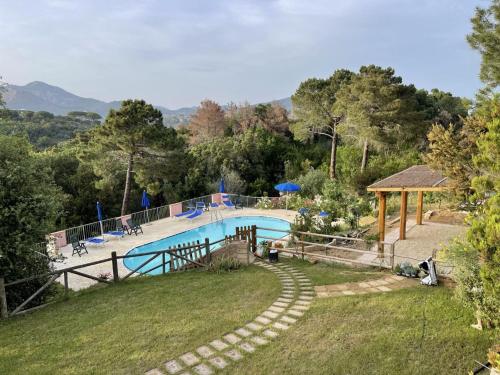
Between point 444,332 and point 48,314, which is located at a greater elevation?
point 444,332

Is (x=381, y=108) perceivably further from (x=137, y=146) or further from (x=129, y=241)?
(x=129, y=241)

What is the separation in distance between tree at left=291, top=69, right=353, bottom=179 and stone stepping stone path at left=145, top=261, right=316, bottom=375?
19698 mm

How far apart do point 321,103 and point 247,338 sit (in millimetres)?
22837

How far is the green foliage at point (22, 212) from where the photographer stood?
6.92 m

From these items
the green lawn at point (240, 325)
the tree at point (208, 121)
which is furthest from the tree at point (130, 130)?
the tree at point (208, 121)

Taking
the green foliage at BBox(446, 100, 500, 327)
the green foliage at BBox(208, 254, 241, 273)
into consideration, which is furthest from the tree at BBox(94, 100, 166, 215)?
the green foliage at BBox(446, 100, 500, 327)

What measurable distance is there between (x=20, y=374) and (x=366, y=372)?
4.69 m

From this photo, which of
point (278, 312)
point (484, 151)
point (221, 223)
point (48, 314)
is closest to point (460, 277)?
point (484, 151)

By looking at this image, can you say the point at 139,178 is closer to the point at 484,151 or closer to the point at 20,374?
the point at 20,374

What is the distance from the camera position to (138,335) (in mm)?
5648

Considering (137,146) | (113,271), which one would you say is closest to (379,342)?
(113,271)

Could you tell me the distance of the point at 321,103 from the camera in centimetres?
2583

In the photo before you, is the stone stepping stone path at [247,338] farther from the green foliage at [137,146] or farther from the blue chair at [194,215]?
the green foliage at [137,146]

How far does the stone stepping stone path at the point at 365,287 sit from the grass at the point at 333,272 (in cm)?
28
